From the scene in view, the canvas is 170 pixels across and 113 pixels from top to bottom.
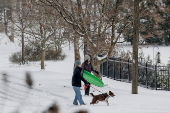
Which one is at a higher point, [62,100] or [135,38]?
[135,38]

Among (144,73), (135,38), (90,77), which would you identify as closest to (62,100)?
(90,77)

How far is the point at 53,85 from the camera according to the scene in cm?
1587

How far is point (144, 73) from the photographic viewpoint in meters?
17.7

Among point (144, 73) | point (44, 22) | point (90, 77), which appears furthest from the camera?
point (44, 22)

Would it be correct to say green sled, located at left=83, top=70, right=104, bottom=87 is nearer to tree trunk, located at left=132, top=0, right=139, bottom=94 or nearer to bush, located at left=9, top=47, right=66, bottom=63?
tree trunk, located at left=132, top=0, right=139, bottom=94

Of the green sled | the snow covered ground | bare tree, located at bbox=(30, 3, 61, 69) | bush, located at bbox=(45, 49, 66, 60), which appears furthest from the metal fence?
bush, located at bbox=(45, 49, 66, 60)

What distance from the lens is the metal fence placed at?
16767 mm

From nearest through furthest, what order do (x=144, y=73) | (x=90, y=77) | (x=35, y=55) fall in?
(x=90, y=77), (x=144, y=73), (x=35, y=55)

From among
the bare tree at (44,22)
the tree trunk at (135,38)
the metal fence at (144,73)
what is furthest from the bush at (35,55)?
the tree trunk at (135,38)

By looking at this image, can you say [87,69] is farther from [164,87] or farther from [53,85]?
[164,87]

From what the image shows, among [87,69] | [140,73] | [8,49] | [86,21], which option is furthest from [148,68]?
[8,49]

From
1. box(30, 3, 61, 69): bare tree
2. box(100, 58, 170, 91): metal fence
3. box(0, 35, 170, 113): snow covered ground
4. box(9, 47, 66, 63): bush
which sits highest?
box(30, 3, 61, 69): bare tree

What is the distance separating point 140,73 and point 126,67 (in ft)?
5.60

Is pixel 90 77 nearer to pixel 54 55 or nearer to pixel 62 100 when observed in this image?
pixel 62 100
